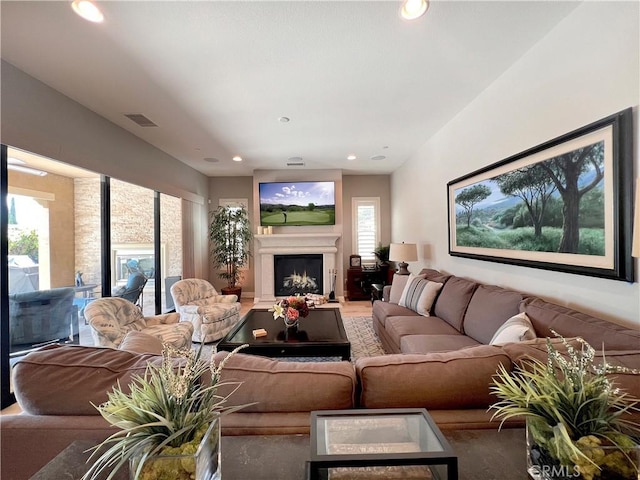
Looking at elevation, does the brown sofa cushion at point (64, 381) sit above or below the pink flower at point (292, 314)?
above

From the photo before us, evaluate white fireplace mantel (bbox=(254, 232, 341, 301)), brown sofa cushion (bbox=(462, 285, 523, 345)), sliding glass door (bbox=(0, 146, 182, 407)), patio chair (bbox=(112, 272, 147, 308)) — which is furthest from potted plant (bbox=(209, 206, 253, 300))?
brown sofa cushion (bbox=(462, 285, 523, 345))

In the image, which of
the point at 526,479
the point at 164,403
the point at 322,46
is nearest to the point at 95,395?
the point at 164,403

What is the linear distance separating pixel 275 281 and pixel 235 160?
8.49 ft

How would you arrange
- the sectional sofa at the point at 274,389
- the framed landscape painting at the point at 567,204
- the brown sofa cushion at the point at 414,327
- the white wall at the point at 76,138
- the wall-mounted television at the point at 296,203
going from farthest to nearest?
the wall-mounted television at the point at 296,203 → the brown sofa cushion at the point at 414,327 → the white wall at the point at 76,138 → the framed landscape painting at the point at 567,204 → the sectional sofa at the point at 274,389

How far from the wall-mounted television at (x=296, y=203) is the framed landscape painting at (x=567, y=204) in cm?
339

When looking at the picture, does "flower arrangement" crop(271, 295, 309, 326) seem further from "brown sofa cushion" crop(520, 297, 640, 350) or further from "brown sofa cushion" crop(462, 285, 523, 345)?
"brown sofa cushion" crop(520, 297, 640, 350)

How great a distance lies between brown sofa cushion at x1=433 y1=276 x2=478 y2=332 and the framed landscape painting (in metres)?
0.37

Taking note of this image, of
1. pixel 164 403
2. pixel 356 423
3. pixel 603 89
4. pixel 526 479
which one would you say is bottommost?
pixel 526 479

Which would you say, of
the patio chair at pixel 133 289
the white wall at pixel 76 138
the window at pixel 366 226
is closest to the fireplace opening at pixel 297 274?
the window at pixel 366 226

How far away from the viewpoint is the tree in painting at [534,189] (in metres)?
2.11

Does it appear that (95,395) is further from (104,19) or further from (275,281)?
(275,281)

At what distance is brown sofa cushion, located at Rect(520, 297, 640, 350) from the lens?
4.67 feet

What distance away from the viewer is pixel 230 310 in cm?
397

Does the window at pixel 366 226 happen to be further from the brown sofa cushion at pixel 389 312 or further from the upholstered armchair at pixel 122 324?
the upholstered armchair at pixel 122 324
